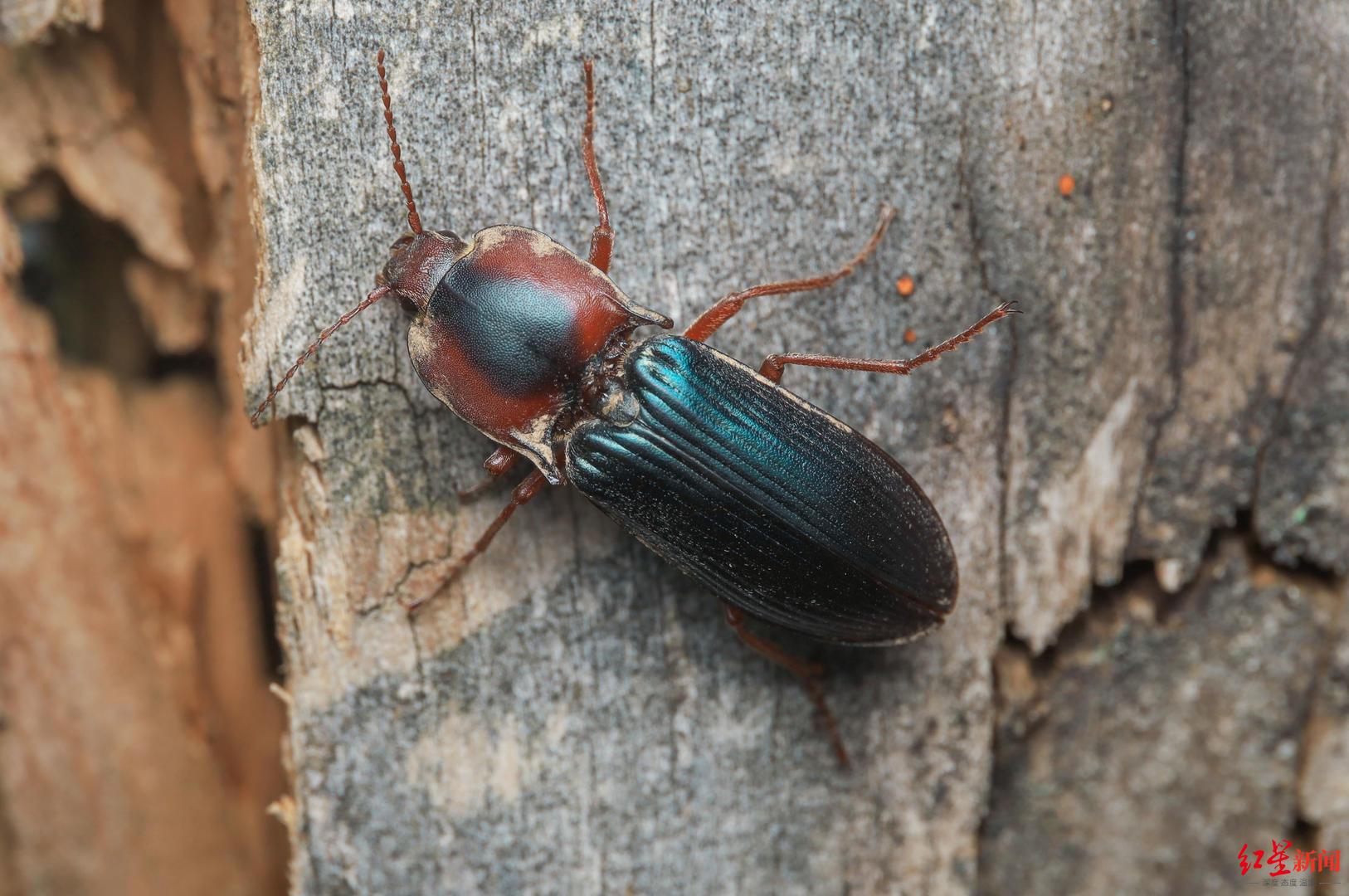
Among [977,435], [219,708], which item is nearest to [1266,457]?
[977,435]

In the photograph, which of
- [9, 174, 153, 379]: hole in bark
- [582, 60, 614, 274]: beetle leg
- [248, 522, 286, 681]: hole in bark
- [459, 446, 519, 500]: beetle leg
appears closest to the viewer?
[582, 60, 614, 274]: beetle leg

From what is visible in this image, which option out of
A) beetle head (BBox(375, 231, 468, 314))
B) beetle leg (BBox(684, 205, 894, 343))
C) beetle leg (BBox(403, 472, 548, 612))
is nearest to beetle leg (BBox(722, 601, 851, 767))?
beetle leg (BBox(403, 472, 548, 612))

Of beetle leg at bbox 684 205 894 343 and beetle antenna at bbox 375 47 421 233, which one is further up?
beetle antenna at bbox 375 47 421 233

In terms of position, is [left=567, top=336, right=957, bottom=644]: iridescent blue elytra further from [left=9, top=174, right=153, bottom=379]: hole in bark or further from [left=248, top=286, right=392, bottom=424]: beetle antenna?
[left=9, top=174, right=153, bottom=379]: hole in bark

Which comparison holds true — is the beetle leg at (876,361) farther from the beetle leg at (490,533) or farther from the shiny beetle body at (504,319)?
the beetle leg at (490,533)

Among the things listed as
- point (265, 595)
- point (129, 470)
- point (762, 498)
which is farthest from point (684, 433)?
point (129, 470)

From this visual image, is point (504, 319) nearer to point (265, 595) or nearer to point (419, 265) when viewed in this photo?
point (419, 265)

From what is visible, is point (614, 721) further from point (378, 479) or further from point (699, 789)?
point (378, 479)
